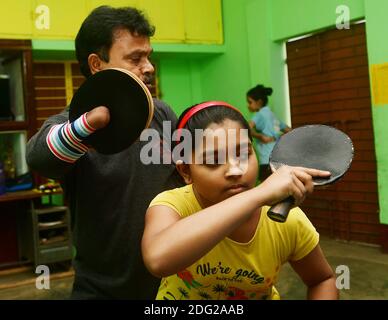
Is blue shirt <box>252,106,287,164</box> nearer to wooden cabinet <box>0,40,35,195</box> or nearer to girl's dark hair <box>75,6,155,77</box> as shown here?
wooden cabinet <box>0,40,35,195</box>

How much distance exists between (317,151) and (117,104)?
509 mm

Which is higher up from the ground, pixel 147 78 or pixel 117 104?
pixel 147 78

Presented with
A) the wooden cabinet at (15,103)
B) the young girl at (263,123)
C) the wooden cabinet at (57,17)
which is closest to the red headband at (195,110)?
the wooden cabinet at (15,103)

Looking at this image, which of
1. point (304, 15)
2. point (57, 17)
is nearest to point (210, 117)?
point (304, 15)

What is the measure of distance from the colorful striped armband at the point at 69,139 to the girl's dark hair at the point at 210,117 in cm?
25

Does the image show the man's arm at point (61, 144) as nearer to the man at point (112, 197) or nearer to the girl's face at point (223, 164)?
the man at point (112, 197)

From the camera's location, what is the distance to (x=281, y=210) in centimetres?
98

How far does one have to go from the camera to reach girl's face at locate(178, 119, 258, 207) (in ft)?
3.79

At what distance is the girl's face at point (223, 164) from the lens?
3.79 feet

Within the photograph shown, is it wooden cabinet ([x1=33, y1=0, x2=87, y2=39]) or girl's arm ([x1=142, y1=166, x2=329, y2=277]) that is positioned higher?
wooden cabinet ([x1=33, y1=0, x2=87, y2=39])

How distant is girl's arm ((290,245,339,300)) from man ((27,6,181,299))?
49 centimetres

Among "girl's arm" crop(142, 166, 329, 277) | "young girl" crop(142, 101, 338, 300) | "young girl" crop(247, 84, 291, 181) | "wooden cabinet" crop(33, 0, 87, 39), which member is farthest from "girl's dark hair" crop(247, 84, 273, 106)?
"girl's arm" crop(142, 166, 329, 277)

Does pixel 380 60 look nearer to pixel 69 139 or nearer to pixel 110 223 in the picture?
pixel 110 223

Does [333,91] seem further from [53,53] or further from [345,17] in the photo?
[53,53]
